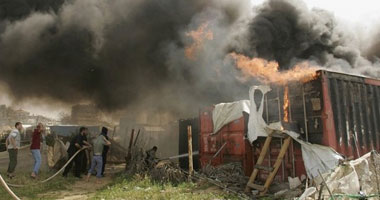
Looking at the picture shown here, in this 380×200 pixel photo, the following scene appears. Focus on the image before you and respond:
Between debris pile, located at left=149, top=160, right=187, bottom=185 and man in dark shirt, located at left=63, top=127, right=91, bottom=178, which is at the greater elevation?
man in dark shirt, located at left=63, top=127, right=91, bottom=178

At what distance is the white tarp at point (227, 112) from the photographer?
770cm

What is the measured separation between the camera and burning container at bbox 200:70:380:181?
5.76 metres

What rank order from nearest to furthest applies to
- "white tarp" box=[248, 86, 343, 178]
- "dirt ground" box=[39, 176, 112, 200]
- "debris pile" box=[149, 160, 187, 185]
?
1. "white tarp" box=[248, 86, 343, 178]
2. "dirt ground" box=[39, 176, 112, 200]
3. "debris pile" box=[149, 160, 187, 185]

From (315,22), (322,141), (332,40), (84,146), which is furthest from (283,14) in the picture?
(84,146)

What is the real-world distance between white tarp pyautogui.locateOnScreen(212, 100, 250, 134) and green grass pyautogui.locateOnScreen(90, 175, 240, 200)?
190cm

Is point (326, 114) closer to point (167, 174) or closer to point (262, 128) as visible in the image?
point (262, 128)

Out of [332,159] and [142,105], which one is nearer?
[332,159]

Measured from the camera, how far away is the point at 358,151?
6.08m

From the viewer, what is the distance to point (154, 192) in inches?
256

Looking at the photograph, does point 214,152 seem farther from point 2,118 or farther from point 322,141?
point 2,118

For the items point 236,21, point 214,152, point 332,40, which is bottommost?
point 214,152

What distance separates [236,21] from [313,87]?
897 centimetres

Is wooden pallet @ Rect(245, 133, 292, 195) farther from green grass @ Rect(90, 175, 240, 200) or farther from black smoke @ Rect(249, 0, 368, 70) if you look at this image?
black smoke @ Rect(249, 0, 368, 70)

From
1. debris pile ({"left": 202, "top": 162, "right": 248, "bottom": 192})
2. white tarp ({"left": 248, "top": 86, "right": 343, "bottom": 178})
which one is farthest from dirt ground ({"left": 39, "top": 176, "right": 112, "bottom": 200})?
white tarp ({"left": 248, "top": 86, "right": 343, "bottom": 178})
